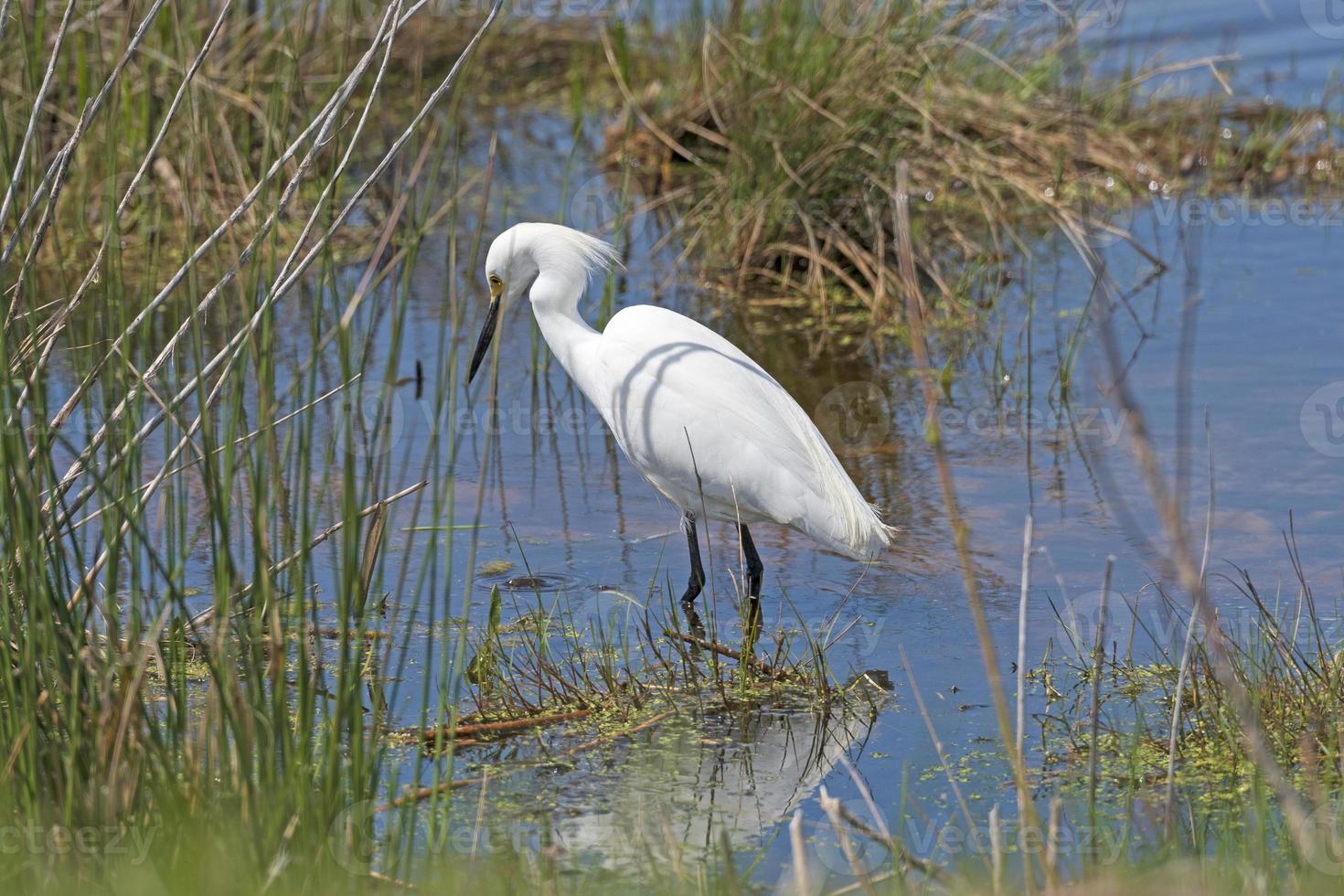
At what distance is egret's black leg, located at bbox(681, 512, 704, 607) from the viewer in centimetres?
413

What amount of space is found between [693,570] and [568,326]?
0.76m

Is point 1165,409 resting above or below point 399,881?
above

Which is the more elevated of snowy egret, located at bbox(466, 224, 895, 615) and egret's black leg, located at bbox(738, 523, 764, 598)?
snowy egret, located at bbox(466, 224, 895, 615)

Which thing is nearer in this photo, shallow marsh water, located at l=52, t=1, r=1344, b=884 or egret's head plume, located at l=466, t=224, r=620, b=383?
shallow marsh water, located at l=52, t=1, r=1344, b=884

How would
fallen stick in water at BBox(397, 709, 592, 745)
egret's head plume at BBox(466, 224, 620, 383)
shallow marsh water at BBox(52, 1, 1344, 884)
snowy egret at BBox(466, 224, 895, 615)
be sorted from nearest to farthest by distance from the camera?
shallow marsh water at BBox(52, 1, 1344, 884) < fallen stick in water at BBox(397, 709, 592, 745) < snowy egret at BBox(466, 224, 895, 615) < egret's head plume at BBox(466, 224, 620, 383)

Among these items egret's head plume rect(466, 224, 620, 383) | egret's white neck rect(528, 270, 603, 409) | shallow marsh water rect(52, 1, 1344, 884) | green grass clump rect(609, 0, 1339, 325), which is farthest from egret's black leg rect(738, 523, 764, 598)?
green grass clump rect(609, 0, 1339, 325)

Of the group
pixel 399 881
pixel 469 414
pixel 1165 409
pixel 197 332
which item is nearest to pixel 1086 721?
pixel 399 881

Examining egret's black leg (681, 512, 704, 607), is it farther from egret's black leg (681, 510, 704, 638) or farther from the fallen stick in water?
the fallen stick in water

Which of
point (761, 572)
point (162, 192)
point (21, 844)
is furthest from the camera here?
point (162, 192)

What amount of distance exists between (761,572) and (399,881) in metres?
2.11

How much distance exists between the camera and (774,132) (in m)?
6.15

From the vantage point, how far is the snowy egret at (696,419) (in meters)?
4.02

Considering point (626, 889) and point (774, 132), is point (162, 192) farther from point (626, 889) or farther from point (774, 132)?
point (626, 889)

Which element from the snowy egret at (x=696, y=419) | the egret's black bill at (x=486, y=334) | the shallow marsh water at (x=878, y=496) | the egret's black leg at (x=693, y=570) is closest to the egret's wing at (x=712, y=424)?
the snowy egret at (x=696, y=419)
